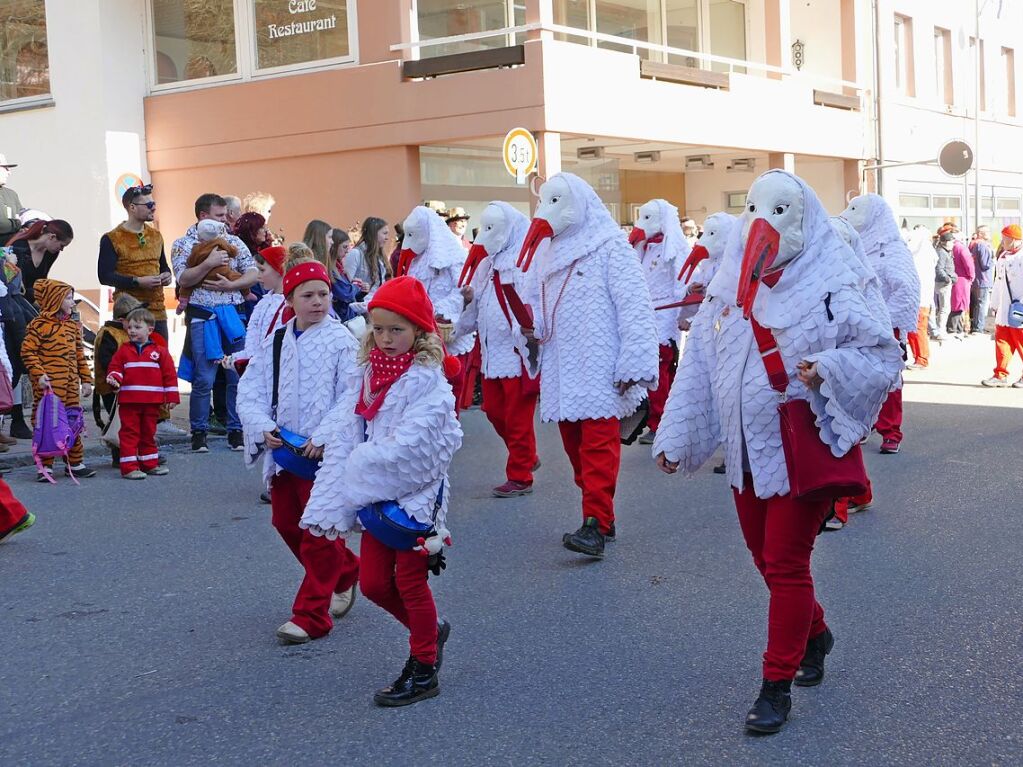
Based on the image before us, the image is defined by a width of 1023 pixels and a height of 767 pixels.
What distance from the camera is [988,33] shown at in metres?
35.2

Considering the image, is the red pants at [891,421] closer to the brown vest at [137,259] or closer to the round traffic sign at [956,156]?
the brown vest at [137,259]

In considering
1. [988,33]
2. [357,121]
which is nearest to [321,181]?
[357,121]

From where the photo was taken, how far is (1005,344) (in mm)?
14938

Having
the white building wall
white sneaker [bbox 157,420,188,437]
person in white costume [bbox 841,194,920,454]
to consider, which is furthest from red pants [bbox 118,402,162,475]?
the white building wall

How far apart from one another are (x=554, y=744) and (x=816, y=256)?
1.81 meters

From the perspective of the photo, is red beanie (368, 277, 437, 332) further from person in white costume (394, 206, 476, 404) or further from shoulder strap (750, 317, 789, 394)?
person in white costume (394, 206, 476, 404)

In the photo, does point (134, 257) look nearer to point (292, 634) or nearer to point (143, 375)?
point (143, 375)

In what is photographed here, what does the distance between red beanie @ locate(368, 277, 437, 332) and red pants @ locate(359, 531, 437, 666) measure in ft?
2.53

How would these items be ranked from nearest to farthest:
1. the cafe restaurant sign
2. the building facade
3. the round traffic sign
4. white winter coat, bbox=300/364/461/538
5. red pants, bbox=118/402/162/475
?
white winter coat, bbox=300/364/461/538 → red pants, bbox=118/402/162/475 → the building facade → the cafe restaurant sign → the round traffic sign

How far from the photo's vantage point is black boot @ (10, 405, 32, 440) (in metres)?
11.6

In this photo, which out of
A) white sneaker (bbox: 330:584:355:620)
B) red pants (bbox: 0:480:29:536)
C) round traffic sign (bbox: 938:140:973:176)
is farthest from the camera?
round traffic sign (bbox: 938:140:973:176)

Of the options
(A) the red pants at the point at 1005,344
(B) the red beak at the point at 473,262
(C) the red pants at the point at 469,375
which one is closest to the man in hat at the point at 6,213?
(C) the red pants at the point at 469,375

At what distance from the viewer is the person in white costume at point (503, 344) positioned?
8641 mm

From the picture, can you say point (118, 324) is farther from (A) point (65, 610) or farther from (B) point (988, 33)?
(B) point (988, 33)
